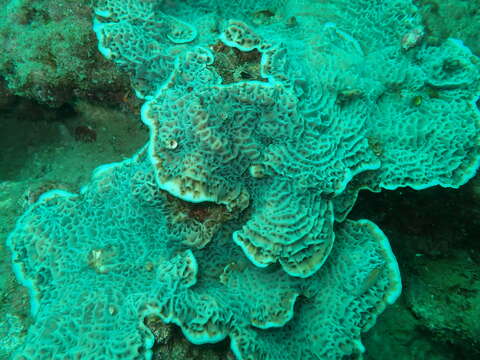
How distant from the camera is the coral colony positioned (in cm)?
203

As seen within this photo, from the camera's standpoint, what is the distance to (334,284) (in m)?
2.41

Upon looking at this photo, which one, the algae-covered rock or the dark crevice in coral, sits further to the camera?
the algae-covered rock

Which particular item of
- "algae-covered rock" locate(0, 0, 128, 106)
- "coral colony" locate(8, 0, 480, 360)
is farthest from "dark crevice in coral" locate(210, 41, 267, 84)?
"algae-covered rock" locate(0, 0, 128, 106)

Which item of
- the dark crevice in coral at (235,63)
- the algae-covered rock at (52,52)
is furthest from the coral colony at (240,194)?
the algae-covered rock at (52,52)

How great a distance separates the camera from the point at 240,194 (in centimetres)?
222

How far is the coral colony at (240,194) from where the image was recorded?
203cm

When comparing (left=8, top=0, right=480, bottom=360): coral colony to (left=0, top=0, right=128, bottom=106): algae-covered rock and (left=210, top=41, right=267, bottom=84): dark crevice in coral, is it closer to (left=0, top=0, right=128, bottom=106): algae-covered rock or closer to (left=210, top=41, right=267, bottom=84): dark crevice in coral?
(left=210, top=41, right=267, bottom=84): dark crevice in coral

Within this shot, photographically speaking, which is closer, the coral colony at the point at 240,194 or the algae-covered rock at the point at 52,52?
the coral colony at the point at 240,194

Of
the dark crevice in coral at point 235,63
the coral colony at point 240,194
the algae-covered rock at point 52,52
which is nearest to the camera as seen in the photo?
the coral colony at point 240,194

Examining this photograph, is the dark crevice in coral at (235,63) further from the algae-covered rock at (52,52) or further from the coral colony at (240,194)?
the algae-covered rock at (52,52)

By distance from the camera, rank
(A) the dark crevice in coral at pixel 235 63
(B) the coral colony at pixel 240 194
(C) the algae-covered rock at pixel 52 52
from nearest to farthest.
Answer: (B) the coral colony at pixel 240 194 → (A) the dark crevice in coral at pixel 235 63 → (C) the algae-covered rock at pixel 52 52

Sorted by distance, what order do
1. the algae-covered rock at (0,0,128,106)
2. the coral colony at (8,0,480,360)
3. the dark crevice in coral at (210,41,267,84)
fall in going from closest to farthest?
the coral colony at (8,0,480,360)
the dark crevice in coral at (210,41,267,84)
the algae-covered rock at (0,0,128,106)

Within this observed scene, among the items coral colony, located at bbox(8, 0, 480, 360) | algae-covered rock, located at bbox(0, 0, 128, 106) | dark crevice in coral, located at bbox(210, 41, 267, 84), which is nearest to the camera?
coral colony, located at bbox(8, 0, 480, 360)

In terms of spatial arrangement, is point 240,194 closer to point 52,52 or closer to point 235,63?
point 235,63
